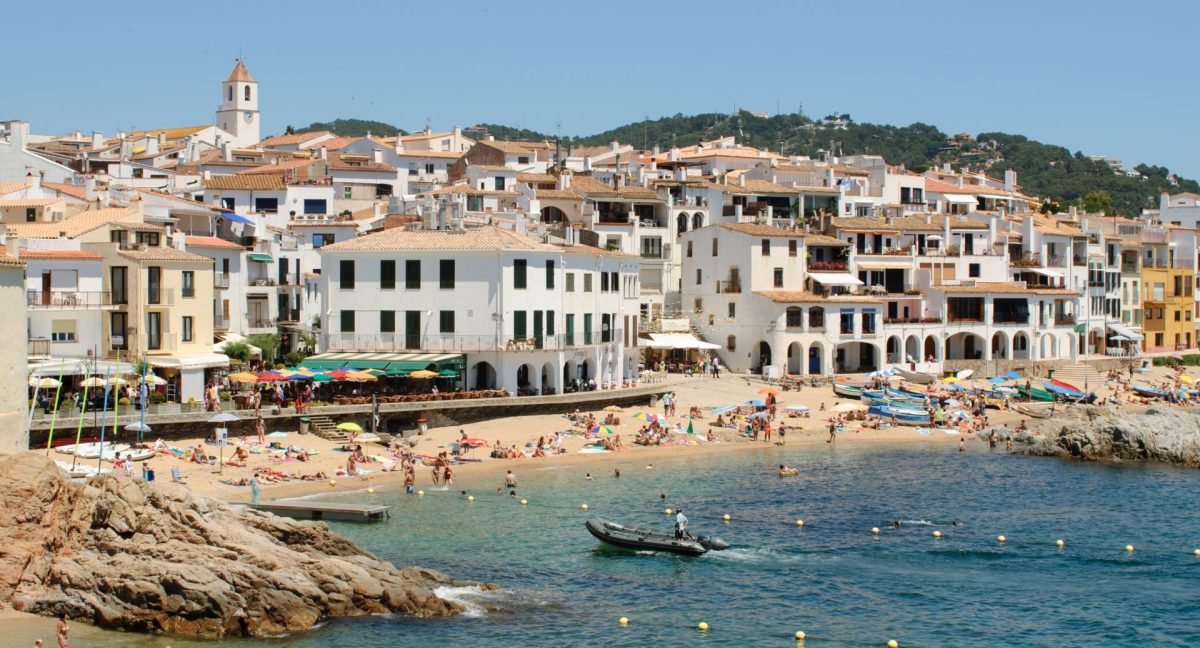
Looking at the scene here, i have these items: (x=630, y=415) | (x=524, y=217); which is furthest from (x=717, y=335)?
(x=630, y=415)

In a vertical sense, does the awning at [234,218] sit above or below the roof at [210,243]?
above

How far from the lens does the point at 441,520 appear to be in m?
47.0

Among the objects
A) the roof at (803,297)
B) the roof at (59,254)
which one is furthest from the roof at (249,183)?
the roof at (59,254)

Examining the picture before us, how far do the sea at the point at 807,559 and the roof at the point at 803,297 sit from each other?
22.7 m

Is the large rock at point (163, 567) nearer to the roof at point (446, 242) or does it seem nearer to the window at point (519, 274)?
the window at point (519, 274)

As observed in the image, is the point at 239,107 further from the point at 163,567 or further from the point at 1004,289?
the point at 163,567

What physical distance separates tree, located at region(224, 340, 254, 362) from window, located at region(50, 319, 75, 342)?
8451 mm

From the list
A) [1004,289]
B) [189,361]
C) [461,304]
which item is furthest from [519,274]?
[1004,289]

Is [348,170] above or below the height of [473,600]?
above

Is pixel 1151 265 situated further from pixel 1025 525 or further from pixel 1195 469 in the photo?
pixel 1025 525

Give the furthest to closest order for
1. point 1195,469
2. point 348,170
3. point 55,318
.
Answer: point 348,170 < point 1195,469 < point 55,318

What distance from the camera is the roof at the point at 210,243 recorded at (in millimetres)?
71375

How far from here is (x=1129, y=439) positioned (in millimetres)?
Answer: 65500

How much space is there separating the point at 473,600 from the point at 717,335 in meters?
50.5
